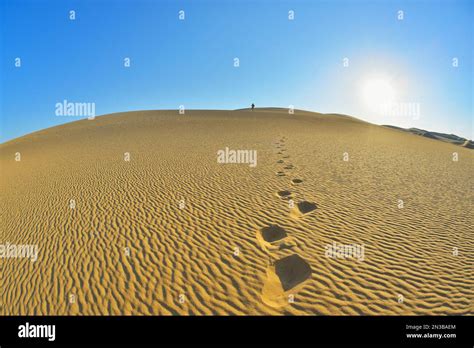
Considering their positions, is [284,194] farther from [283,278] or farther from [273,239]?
[283,278]

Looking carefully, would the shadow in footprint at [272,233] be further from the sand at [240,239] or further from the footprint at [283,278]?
the footprint at [283,278]

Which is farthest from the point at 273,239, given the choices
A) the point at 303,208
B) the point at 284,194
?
the point at 284,194

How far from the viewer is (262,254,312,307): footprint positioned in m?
5.26

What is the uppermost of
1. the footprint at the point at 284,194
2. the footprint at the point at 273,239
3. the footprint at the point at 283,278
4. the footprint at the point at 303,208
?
the footprint at the point at 284,194

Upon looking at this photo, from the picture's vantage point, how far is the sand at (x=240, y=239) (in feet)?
17.4

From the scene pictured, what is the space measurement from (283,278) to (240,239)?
1967 mm

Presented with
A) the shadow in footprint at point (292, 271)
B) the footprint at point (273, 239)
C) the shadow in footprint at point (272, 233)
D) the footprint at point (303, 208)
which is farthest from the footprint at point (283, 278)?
the footprint at point (303, 208)

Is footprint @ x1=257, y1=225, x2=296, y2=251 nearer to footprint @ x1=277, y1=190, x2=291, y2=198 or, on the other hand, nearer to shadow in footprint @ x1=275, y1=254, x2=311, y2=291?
shadow in footprint @ x1=275, y1=254, x2=311, y2=291

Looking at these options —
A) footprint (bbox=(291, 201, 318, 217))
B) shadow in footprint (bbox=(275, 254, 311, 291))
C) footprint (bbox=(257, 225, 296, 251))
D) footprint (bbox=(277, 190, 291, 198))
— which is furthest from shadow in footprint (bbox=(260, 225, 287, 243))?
footprint (bbox=(277, 190, 291, 198))

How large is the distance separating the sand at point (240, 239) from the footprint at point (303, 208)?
0.08 metres

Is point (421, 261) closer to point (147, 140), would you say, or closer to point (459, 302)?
point (459, 302)
